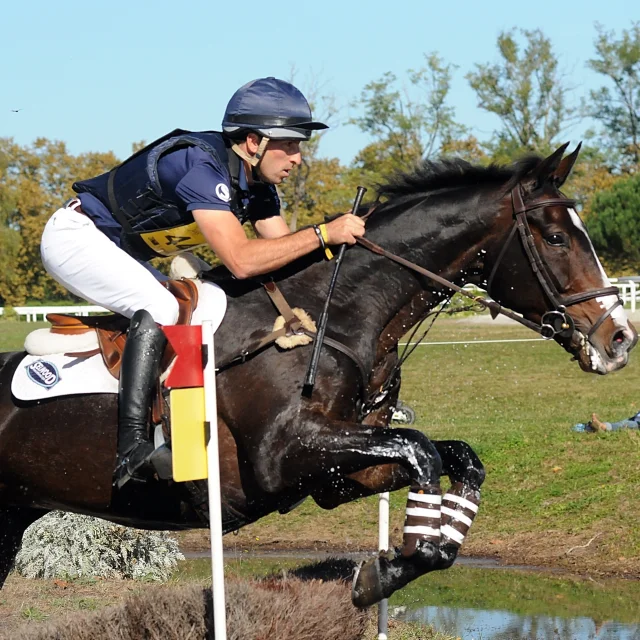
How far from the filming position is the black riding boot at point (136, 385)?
4273mm

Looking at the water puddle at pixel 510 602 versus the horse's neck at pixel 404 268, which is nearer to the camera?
the horse's neck at pixel 404 268

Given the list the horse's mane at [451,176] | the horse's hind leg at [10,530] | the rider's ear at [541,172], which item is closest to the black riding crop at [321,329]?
the horse's mane at [451,176]

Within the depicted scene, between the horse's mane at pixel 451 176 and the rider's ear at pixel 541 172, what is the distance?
1.8 inches

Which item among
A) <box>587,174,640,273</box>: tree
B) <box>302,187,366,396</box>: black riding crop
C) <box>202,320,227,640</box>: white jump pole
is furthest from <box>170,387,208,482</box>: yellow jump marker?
<box>587,174,640,273</box>: tree

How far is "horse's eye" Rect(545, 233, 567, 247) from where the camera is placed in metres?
4.39

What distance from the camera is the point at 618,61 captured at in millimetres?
59000

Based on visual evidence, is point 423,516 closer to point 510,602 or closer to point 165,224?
point 165,224

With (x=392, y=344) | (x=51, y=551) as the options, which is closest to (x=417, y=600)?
(x=51, y=551)

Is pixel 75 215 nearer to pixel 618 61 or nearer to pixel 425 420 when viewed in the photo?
pixel 425 420

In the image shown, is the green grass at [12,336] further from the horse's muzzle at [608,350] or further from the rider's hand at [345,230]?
the horse's muzzle at [608,350]

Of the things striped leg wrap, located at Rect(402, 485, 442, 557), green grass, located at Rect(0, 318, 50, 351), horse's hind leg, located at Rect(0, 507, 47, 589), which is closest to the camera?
striped leg wrap, located at Rect(402, 485, 442, 557)

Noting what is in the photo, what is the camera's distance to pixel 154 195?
441cm

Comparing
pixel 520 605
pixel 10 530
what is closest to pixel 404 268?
pixel 10 530

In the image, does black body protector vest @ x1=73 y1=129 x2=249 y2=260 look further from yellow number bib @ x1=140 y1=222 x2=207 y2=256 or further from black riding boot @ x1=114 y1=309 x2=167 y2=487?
black riding boot @ x1=114 y1=309 x2=167 y2=487
